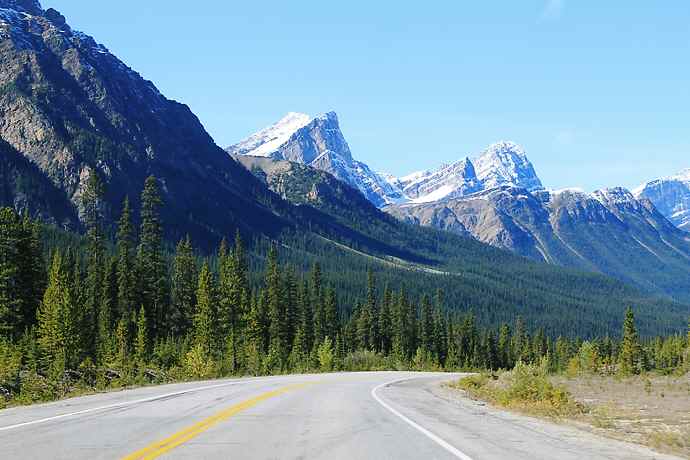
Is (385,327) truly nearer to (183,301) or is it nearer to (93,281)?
(183,301)

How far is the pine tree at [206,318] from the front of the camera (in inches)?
2798

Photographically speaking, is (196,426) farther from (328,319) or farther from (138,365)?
(328,319)

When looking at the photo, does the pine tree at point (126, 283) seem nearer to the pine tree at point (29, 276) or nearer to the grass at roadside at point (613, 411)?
the pine tree at point (29, 276)

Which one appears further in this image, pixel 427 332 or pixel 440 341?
pixel 440 341

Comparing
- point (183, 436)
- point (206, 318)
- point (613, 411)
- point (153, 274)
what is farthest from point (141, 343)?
point (183, 436)

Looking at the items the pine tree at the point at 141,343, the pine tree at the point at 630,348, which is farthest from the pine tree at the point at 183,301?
the pine tree at the point at 630,348

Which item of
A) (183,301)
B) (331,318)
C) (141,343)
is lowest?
(141,343)

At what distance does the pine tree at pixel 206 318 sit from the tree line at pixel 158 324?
16cm

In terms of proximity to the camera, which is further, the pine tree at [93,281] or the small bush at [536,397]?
the pine tree at [93,281]

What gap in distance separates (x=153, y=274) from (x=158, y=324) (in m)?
6.30

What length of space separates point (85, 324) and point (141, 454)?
53.4 meters

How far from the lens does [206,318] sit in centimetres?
7169

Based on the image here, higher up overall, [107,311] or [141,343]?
[107,311]

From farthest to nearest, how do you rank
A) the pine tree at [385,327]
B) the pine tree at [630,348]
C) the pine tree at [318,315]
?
the pine tree at [385,327]
the pine tree at [318,315]
the pine tree at [630,348]
